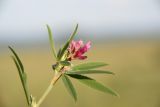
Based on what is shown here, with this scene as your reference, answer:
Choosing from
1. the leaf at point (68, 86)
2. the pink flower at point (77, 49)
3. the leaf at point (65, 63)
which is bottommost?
the leaf at point (68, 86)

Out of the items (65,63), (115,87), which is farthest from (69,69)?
(115,87)

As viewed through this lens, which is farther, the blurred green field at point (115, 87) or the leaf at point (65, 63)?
the blurred green field at point (115, 87)

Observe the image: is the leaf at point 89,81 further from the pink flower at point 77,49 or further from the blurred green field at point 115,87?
the blurred green field at point 115,87

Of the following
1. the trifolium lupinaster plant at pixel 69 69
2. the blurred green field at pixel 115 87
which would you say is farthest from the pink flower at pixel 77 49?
the blurred green field at pixel 115 87

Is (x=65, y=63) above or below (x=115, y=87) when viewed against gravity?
above

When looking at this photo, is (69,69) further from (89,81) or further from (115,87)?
(115,87)

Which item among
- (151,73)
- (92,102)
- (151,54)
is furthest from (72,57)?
(151,54)

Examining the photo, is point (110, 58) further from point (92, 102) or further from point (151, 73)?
point (92, 102)

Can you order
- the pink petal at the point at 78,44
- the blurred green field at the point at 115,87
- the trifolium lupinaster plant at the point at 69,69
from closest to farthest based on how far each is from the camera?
the trifolium lupinaster plant at the point at 69,69 < the pink petal at the point at 78,44 < the blurred green field at the point at 115,87
